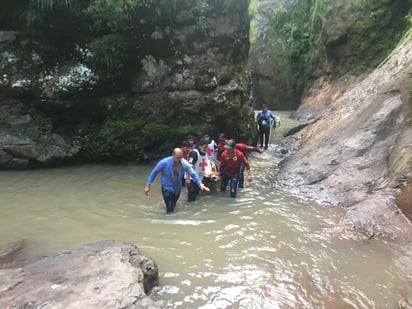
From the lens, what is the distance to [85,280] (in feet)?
15.3

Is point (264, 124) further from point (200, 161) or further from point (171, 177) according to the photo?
point (171, 177)

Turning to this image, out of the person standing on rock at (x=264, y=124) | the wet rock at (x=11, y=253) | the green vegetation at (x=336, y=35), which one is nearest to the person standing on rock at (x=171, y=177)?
the wet rock at (x=11, y=253)

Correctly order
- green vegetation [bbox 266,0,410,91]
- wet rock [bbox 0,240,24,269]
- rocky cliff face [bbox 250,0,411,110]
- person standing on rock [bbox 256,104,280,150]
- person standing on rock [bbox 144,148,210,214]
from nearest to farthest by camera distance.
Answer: wet rock [bbox 0,240,24,269] < person standing on rock [bbox 144,148,210,214] < person standing on rock [bbox 256,104,280,150] < green vegetation [bbox 266,0,410,91] < rocky cliff face [bbox 250,0,411,110]

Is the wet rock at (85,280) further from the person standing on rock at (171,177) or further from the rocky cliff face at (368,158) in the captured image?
the rocky cliff face at (368,158)

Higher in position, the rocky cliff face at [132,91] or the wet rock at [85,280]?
the rocky cliff face at [132,91]

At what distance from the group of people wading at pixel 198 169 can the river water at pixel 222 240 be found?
314 millimetres

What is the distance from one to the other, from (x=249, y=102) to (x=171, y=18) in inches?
158

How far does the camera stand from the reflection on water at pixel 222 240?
16.8 ft

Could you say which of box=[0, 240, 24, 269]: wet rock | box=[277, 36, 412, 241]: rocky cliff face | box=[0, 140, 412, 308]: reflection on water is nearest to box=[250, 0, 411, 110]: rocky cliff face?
box=[277, 36, 412, 241]: rocky cliff face

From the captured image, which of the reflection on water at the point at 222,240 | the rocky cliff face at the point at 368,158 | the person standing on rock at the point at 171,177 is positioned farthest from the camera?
the person standing on rock at the point at 171,177

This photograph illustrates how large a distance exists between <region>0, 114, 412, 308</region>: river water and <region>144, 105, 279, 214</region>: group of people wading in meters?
0.31

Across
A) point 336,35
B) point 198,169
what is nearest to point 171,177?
point 198,169

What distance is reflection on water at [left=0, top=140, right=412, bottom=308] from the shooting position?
5117 millimetres

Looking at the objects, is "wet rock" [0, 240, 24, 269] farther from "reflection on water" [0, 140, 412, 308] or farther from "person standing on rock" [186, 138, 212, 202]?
"person standing on rock" [186, 138, 212, 202]
